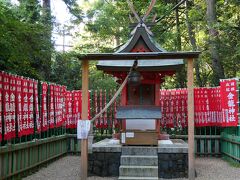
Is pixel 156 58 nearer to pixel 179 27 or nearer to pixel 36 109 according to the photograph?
pixel 36 109

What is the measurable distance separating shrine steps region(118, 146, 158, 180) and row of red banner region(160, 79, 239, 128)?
162 inches

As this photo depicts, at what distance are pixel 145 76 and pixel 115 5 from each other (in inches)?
434

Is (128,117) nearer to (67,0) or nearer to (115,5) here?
(67,0)

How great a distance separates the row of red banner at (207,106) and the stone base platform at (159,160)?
11.4 feet

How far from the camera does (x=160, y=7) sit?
2030 centimetres

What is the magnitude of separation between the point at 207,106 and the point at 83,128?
815cm

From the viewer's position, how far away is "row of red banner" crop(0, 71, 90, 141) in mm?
9344

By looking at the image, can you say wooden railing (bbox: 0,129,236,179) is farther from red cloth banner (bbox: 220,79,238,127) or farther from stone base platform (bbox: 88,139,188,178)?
stone base platform (bbox: 88,139,188,178)

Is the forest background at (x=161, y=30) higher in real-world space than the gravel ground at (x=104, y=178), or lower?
higher

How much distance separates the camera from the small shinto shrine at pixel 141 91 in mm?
11562

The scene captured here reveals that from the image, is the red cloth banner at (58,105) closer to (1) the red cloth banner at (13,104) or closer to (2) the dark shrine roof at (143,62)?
(2) the dark shrine roof at (143,62)

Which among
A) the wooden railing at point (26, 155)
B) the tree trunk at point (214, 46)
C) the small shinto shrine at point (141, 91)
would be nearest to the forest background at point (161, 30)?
the tree trunk at point (214, 46)

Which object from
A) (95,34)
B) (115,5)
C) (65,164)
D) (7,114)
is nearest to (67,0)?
(95,34)

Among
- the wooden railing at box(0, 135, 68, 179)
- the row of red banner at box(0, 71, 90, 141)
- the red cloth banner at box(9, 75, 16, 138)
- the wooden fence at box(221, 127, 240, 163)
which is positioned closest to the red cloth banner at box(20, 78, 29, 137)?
the row of red banner at box(0, 71, 90, 141)
